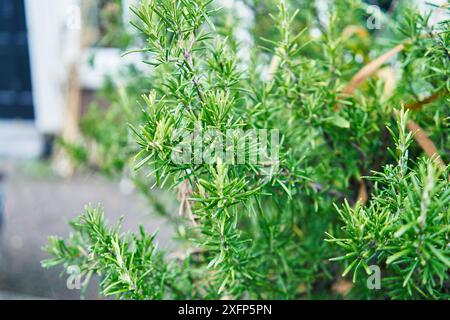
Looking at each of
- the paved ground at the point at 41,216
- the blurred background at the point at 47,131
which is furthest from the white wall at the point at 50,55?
the paved ground at the point at 41,216

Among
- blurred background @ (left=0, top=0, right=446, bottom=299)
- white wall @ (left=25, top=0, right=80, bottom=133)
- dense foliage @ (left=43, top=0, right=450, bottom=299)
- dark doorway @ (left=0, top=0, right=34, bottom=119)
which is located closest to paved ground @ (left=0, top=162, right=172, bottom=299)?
blurred background @ (left=0, top=0, right=446, bottom=299)

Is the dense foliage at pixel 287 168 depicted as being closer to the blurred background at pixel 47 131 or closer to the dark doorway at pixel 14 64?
the blurred background at pixel 47 131

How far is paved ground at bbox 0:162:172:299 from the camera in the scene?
3.24 meters

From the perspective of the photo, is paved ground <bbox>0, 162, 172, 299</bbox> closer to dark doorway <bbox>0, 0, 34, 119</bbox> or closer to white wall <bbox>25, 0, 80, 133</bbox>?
white wall <bbox>25, 0, 80, 133</bbox>

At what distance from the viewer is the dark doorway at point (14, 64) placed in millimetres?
5891

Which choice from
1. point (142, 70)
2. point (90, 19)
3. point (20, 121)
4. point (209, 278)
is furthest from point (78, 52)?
point (209, 278)

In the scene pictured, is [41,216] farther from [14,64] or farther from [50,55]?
[14,64]

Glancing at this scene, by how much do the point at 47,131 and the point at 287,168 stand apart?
5180 millimetres

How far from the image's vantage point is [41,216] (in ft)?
14.8

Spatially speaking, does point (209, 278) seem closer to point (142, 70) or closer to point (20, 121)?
point (142, 70)

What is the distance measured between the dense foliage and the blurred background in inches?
48.9
